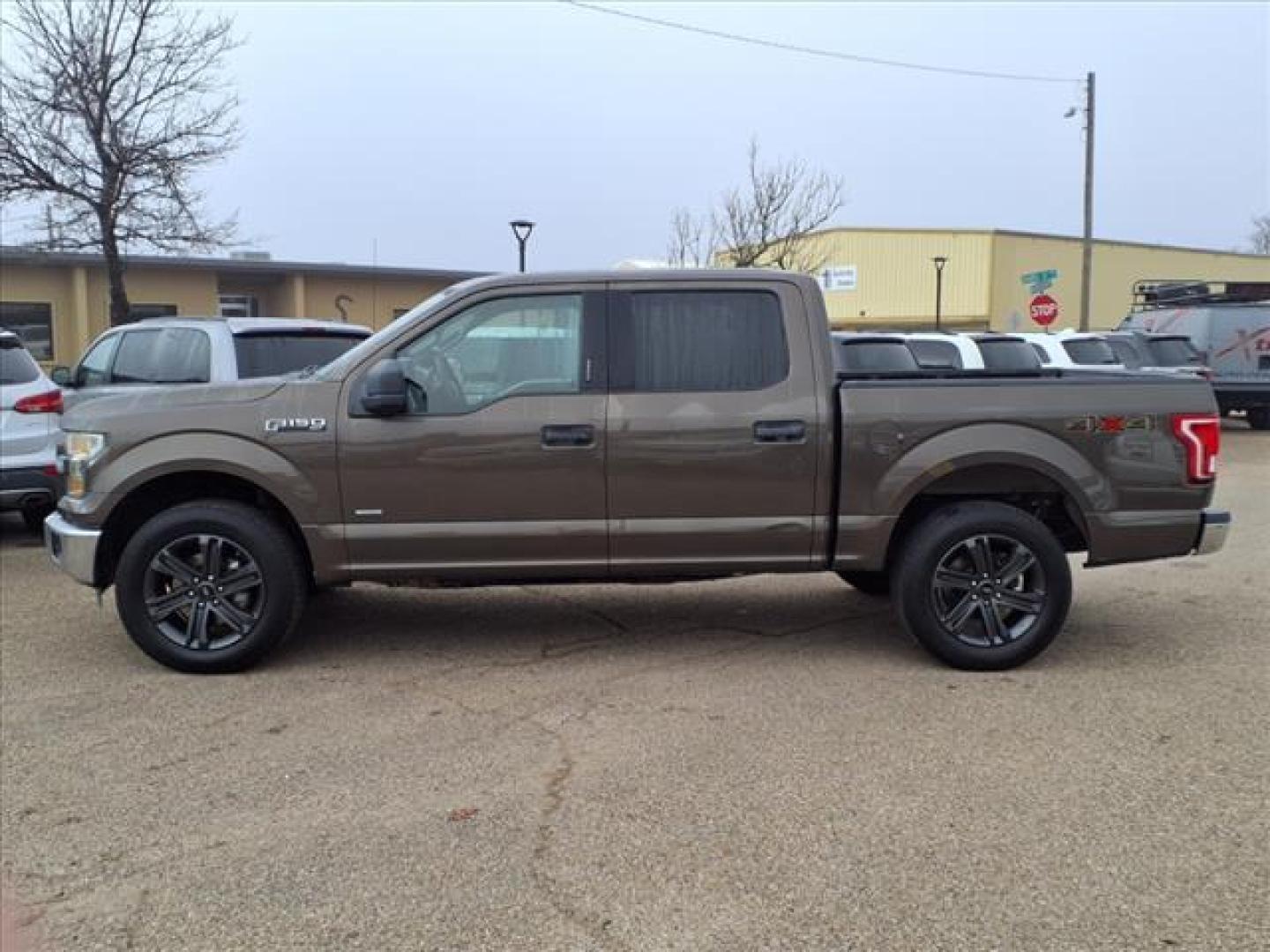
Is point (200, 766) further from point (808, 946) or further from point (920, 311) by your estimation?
point (920, 311)

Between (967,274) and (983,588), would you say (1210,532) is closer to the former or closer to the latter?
(983,588)

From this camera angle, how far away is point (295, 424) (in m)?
5.16

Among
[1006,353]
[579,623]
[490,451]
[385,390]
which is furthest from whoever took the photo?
[1006,353]

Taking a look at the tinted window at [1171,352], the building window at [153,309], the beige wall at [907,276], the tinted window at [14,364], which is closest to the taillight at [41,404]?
the tinted window at [14,364]

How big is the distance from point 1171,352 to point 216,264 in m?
22.5

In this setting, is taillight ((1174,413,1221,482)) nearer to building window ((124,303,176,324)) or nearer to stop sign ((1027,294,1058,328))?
stop sign ((1027,294,1058,328))

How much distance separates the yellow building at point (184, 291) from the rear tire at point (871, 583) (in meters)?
21.2

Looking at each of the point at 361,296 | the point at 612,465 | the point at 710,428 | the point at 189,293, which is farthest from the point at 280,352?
the point at 361,296

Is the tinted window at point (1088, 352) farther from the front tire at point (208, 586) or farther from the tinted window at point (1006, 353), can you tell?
the front tire at point (208, 586)

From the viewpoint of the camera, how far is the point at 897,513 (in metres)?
5.29

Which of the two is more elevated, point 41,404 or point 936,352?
point 936,352

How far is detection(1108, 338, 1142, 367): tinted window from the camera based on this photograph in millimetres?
16688

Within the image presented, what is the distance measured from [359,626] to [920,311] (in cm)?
4378

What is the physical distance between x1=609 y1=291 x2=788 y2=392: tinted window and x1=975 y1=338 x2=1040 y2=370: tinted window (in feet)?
32.5
